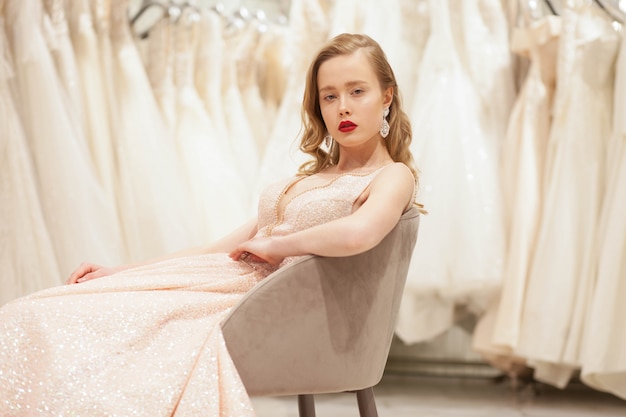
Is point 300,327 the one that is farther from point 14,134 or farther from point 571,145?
point 571,145

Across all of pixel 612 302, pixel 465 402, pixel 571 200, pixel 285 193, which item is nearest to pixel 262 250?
pixel 285 193

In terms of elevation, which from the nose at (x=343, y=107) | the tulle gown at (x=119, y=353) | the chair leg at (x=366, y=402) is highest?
the nose at (x=343, y=107)

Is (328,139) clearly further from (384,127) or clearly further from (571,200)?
(571,200)

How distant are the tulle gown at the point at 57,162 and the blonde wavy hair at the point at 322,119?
1.01 m

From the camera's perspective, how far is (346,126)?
1.67m

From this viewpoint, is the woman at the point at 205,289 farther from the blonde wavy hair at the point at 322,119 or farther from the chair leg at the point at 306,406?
the chair leg at the point at 306,406

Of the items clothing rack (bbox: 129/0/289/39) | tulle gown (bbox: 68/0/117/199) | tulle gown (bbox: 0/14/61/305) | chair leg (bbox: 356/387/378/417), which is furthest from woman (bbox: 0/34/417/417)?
clothing rack (bbox: 129/0/289/39)

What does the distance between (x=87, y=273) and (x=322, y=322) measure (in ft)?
1.86

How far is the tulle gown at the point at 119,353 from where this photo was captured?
1.20 meters

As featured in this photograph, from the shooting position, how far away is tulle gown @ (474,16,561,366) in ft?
9.56

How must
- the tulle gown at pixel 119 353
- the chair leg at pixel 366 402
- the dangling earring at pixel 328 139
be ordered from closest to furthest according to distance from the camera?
the tulle gown at pixel 119 353 < the chair leg at pixel 366 402 < the dangling earring at pixel 328 139

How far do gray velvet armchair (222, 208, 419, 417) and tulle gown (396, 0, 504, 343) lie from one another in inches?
51.2

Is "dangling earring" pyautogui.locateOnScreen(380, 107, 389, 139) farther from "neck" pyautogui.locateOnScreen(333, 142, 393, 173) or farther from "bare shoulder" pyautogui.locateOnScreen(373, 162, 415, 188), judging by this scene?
"bare shoulder" pyautogui.locateOnScreen(373, 162, 415, 188)

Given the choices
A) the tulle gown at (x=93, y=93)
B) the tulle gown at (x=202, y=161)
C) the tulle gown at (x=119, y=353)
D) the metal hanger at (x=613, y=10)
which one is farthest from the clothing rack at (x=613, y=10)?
the tulle gown at (x=119, y=353)
